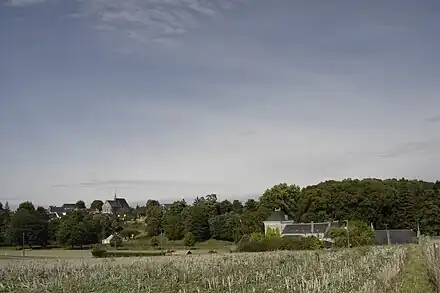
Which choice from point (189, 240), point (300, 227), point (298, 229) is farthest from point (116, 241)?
point (300, 227)

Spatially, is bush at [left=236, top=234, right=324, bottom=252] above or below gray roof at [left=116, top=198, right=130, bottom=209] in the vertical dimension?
below

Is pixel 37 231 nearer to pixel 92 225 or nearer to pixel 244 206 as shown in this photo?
pixel 92 225

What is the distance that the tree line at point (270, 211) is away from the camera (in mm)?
70562

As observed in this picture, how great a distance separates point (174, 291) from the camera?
15.5 m

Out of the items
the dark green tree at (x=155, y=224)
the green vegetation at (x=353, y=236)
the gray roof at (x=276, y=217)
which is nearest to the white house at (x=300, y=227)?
the gray roof at (x=276, y=217)

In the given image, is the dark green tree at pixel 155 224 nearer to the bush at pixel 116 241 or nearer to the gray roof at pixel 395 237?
the bush at pixel 116 241

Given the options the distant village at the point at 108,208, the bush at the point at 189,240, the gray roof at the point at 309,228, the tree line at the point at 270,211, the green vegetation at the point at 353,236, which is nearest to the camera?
the green vegetation at the point at 353,236

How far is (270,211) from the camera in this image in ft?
259

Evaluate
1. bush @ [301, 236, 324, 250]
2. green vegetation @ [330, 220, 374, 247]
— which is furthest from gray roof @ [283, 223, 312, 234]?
bush @ [301, 236, 324, 250]

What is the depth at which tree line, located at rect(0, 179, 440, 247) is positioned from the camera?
232 ft

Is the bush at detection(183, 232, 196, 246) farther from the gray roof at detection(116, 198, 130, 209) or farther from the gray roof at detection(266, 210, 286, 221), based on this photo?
the gray roof at detection(116, 198, 130, 209)

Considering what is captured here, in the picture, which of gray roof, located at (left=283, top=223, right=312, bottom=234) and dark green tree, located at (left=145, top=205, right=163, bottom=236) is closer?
gray roof, located at (left=283, top=223, right=312, bottom=234)

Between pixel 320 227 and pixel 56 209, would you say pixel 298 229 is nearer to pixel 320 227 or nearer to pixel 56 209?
pixel 320 227

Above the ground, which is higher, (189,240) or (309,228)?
(309,228)
